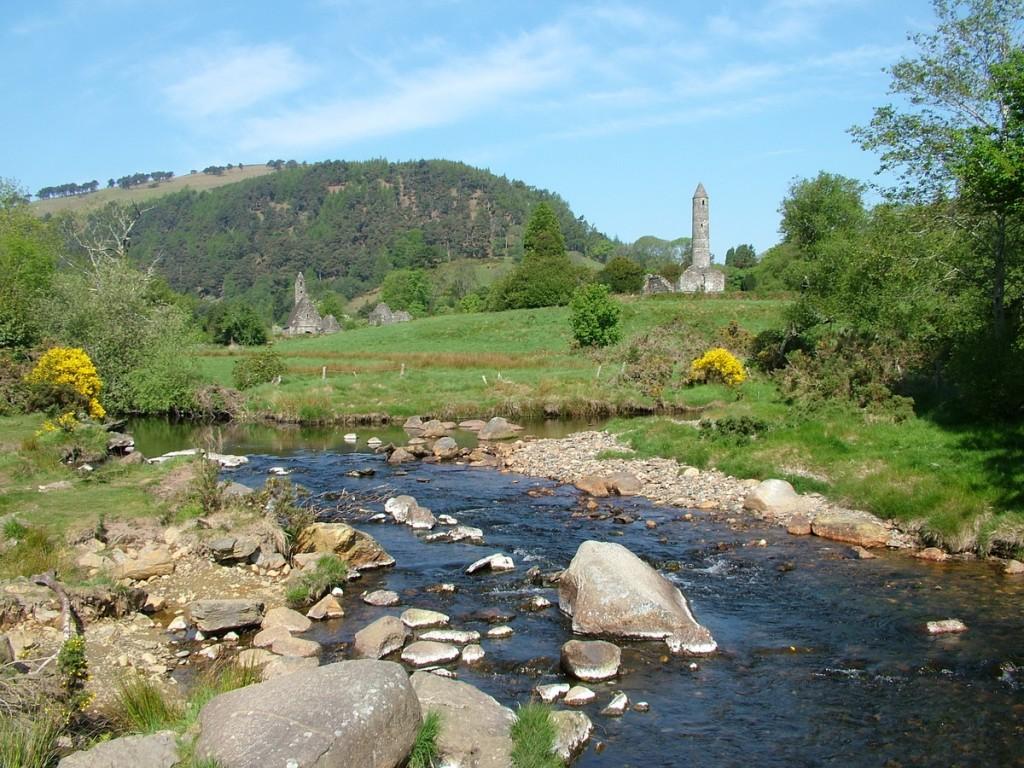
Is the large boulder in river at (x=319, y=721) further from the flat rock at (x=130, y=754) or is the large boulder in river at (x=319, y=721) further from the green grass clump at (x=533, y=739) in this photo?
the green grass clump at (x=533, y=739)

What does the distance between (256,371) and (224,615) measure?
39.1 m

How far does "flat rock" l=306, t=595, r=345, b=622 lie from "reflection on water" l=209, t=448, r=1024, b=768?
0.92 ft

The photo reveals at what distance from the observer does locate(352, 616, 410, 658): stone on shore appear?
43.7 feet

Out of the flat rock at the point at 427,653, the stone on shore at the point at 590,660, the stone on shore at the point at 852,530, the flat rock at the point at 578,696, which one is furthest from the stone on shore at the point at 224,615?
the stone on shore at the point at 852,530

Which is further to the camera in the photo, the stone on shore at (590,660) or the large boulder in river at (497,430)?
the large boulder in river at (497,430)

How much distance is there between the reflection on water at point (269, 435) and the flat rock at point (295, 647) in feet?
67.7

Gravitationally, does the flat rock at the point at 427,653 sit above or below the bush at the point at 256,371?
below

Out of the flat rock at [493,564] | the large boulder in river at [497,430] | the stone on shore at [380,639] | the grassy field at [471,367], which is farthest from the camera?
the grassy field at [471,367]

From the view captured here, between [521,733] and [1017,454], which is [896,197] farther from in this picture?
[521,733]

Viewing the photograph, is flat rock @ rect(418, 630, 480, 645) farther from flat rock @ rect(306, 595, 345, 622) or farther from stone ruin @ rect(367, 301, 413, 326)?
stone ruin @ rect(367, 301, 413, 326)

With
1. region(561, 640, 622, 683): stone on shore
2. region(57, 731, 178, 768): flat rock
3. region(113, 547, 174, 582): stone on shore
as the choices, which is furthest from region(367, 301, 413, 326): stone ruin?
region(57, 731, 178, 768): flat rock

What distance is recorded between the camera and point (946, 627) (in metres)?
14.2

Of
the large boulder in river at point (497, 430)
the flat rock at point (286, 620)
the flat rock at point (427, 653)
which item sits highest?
the flat rock at point (286, 620)

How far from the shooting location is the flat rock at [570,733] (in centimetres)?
1005
